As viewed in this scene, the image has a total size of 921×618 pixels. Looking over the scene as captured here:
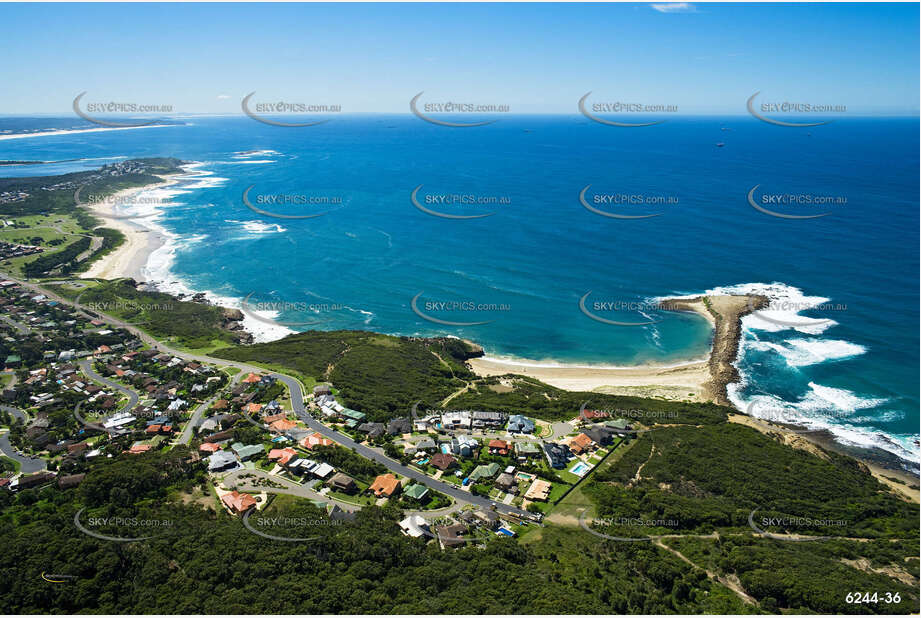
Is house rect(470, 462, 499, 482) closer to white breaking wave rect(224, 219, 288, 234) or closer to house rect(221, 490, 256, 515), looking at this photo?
house rect(221, 490, 256, 515)

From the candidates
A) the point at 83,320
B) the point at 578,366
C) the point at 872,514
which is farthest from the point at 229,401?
the point at 872,514

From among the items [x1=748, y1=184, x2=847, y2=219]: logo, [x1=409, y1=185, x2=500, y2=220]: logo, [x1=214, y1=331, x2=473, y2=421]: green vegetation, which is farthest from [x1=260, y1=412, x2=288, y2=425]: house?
[x1=748, y1=184, x2=847, y2=219]: logo

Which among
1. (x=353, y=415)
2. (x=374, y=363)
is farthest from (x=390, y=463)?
(x=374, y=363)

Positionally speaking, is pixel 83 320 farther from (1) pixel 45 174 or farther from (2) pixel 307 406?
(1) pixel 45 174

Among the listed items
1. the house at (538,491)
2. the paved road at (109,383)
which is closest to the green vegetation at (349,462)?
the house at (538,491)

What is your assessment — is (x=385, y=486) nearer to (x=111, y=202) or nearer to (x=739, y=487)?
(x=739, y=487)

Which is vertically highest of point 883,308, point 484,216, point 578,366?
point 484,216

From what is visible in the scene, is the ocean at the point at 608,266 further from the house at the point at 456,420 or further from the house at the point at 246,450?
the house at the point at 246,450
